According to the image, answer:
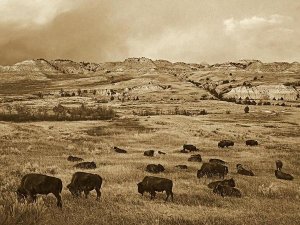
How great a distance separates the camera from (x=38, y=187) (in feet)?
51.3

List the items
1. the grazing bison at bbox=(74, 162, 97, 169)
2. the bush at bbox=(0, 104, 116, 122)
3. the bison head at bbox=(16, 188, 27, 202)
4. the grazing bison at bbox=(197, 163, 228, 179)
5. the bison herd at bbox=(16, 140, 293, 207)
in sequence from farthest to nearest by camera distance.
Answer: the bush at bbox=(0, 104, 116, 122) → the grazing bison at bbox=(74, 162, 97, 169) → the grazing bison at bbox=(197, 163, 228, 179) → the bison head at bbox=(16, 188, 27, 202) → the bison herd at bbox=(16, 140, 293, 207)

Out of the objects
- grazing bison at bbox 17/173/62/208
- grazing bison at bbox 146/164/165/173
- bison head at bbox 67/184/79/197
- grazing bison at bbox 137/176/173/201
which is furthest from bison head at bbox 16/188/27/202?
grazing bison at bbox 146/164/165/173

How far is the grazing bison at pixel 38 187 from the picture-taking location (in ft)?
51.3

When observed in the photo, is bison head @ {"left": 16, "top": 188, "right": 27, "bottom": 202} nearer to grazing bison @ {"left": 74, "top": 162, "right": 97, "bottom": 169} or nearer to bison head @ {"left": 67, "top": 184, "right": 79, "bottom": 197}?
bison head @ {"left": 67, "top": 184, "right": 79, "bottom": 197}

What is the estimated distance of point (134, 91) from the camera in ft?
616

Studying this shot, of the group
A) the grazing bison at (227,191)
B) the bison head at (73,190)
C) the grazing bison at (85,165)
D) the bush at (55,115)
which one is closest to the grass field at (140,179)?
the bison head at (73,190)

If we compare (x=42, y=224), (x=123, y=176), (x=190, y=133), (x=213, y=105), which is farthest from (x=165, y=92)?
(x=42, y=224)

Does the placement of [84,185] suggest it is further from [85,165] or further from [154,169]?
[85,165]

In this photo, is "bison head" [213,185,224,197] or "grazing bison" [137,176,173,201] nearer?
"grazing bison" [137,176,173,201]

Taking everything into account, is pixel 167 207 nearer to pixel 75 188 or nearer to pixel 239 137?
pixel 75 188

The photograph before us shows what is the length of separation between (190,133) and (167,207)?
4239cm

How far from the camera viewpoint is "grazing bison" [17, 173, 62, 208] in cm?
1565

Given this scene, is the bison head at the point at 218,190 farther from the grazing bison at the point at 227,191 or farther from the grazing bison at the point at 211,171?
the grazing bison at the point at 211,171

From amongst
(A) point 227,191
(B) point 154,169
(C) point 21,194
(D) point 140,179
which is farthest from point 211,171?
(C) point 21,194
